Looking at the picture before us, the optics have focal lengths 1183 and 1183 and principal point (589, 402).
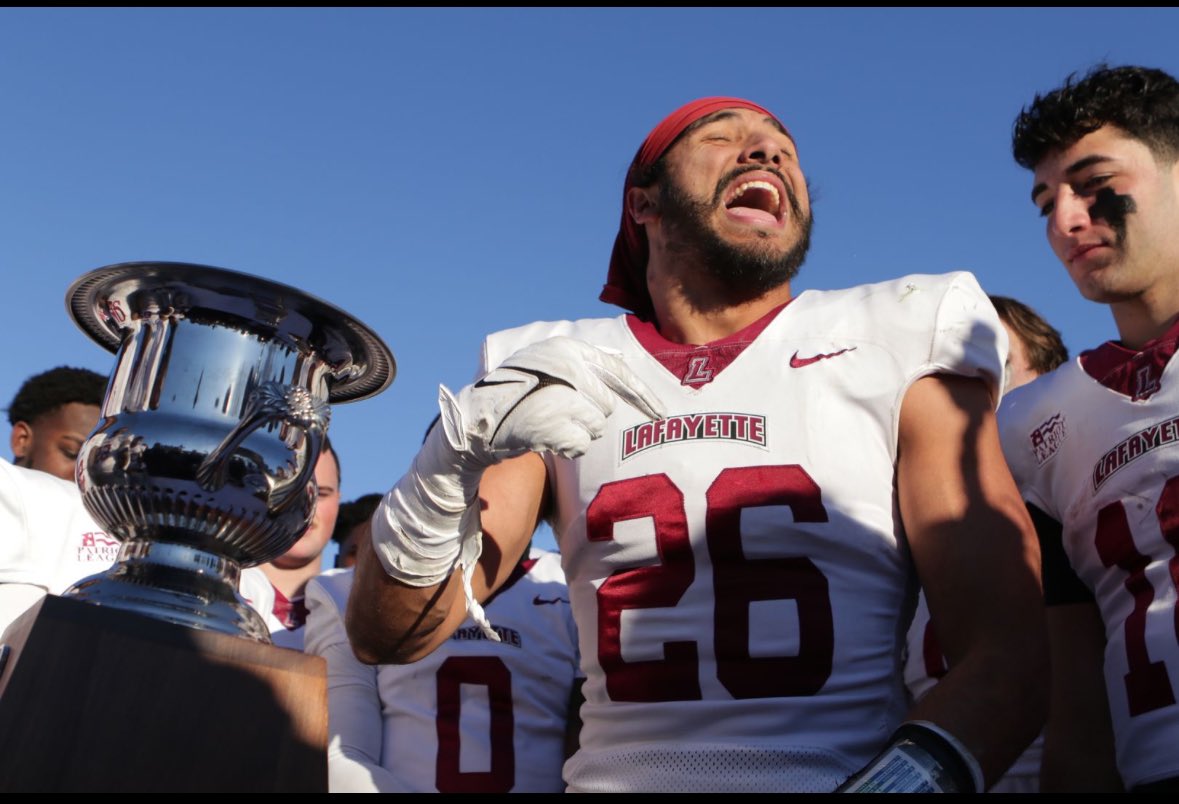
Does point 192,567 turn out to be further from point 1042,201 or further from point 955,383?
point 1042,201

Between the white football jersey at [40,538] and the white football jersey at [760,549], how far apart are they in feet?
6.76

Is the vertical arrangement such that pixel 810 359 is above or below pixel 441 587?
above

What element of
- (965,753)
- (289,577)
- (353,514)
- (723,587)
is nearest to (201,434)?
(723,587)

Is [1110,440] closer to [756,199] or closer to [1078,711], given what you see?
[1078,711]

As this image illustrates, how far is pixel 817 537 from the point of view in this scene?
208 centimetres

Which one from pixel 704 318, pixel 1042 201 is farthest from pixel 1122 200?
pixel 704 318

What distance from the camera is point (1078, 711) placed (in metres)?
2.58

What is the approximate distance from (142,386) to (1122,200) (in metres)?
2.15

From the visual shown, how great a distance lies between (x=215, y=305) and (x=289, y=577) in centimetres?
349

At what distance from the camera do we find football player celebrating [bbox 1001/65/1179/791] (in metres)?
2.31

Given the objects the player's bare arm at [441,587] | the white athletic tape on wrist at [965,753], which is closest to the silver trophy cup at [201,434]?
the player's bare arm at [441,587]

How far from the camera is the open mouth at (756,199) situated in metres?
2.61

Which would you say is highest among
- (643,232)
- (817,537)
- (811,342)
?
(643,232)

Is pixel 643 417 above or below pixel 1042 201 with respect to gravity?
below
